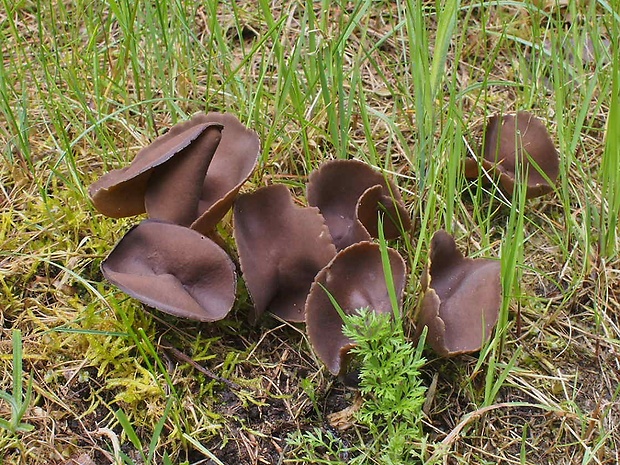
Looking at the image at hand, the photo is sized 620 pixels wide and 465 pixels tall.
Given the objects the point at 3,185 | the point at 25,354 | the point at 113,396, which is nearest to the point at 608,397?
the point at 113,396

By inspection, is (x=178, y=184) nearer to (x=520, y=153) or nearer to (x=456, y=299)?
(x=456, y=299)

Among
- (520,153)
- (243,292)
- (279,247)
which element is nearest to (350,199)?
(279,247)

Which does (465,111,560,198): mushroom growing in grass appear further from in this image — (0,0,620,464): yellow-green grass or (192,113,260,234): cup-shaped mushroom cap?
(192,113,260,234): cup-shaped mushroom cap

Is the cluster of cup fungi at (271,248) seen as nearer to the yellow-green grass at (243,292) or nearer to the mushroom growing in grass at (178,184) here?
the mushroom growing in grass at (178,184)

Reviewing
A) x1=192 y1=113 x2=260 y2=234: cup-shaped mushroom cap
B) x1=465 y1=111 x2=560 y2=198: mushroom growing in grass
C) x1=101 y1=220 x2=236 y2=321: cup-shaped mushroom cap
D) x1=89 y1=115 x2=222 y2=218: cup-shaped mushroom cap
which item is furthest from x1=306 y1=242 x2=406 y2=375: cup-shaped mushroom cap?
x1=465 y1=111 x2=560 y2=198: mushroom growing in grass

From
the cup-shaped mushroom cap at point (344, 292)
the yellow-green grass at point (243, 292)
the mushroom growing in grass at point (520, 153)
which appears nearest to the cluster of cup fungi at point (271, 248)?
the cup-shaped mushroom cap at point (344, 292)

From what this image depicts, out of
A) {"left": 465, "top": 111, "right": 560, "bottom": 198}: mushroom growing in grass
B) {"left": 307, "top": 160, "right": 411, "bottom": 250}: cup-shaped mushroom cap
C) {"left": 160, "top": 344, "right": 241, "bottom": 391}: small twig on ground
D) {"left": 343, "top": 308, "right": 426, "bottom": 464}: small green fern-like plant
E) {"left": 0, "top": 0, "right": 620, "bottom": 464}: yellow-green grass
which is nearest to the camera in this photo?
{"left": 343, "top": 308, "right": 426, "bottom": 464}: small green fern-like plant

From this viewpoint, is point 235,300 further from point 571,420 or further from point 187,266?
point 571,420
